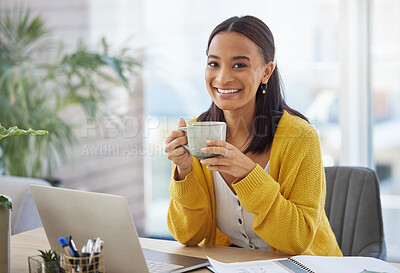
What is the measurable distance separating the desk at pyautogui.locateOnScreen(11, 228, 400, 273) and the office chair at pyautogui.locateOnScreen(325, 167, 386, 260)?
1.74ft

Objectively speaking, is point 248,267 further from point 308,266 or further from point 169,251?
point 169,251

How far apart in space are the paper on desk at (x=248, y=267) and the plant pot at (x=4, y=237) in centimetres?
48

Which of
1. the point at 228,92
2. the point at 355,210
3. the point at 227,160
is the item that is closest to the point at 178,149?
the point at 227,160

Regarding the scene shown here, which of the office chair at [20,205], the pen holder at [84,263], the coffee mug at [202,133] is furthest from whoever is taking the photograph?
the office chair at [20,205]

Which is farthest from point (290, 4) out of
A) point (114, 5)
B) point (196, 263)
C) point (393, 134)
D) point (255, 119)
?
point (196, 263)

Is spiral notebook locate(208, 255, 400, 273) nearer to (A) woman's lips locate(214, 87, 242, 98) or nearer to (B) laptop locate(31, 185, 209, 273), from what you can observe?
(B) laptop locate(31, 185, 209, 273)

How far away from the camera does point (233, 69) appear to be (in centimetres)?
151

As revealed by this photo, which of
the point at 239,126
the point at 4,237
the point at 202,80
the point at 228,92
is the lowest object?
the point at 4,237

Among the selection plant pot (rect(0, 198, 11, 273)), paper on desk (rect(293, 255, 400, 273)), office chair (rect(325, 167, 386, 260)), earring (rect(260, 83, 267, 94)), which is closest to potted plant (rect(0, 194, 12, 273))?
plant pot (rect(0, 198, 11, 273))

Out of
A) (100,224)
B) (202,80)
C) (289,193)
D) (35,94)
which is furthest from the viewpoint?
(202,80)

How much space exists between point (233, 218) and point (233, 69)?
48 cm

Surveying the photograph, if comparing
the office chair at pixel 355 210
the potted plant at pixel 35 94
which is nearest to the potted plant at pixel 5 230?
the office chair at pixel 355 210

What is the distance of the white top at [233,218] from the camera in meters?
1.54

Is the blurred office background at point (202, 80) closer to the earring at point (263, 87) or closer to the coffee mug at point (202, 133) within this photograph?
the earring at point (263, 87)
